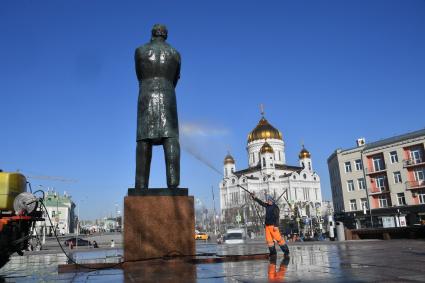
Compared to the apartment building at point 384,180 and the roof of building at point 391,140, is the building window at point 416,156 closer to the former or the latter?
the apartment building at point 384,180

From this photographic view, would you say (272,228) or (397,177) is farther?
(397,177)

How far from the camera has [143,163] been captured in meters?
8.51

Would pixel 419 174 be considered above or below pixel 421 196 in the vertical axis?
above

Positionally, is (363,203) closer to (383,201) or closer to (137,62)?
(383,201)

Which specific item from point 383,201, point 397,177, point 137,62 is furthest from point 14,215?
point 383,201

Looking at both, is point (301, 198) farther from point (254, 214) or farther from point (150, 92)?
point (150, 92)

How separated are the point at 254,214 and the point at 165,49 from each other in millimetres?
61778

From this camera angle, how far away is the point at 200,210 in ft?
324

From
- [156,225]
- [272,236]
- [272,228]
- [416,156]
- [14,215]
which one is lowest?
[272,236]

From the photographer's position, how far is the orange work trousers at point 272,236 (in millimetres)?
7910

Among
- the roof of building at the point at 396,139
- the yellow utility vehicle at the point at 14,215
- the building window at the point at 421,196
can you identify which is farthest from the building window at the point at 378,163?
the yellow utility vehicle at the point at 14,215

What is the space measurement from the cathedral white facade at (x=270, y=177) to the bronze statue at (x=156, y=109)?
7252cm

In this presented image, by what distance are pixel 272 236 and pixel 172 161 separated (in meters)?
2.60

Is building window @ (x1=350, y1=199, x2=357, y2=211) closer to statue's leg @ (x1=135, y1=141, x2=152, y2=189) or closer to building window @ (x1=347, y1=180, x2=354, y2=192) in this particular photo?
building window @ (x1=347, y1=180, x2=354, y2=192)
